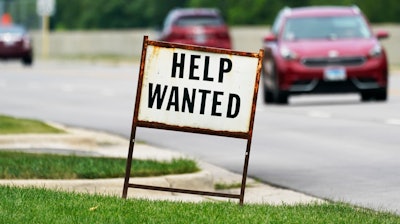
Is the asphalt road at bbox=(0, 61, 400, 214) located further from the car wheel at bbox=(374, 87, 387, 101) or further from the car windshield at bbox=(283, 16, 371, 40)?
the car windshield at bbox=(283, 16, 371, 40)

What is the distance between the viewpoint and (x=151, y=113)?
10.8 metres

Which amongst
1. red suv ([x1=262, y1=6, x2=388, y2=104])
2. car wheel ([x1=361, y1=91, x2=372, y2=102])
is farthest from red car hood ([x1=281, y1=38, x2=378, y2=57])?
car wheel ([x1=361, y1=91, x2=372, y2=102])

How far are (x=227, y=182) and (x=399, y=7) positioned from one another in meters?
76.1

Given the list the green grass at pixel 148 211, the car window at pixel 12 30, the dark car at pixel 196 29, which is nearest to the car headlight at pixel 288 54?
the green grass at pixel 148 211

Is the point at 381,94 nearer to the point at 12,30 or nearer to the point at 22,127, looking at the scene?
the point at 22,127

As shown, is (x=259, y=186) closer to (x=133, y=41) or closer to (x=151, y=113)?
(x=151, y=113)

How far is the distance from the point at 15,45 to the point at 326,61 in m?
33.0

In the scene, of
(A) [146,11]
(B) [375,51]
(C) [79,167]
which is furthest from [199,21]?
(A) [146,11]

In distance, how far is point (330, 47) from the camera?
27.2 metres

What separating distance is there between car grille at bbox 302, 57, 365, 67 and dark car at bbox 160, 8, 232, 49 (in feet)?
56.8

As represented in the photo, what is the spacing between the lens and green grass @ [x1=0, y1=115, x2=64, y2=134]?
61.7ft

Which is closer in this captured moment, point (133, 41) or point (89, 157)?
point (89, 157)

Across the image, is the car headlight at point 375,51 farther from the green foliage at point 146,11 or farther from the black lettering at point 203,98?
the green foliage at point 146,11

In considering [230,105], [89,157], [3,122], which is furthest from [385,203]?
[3,122]
